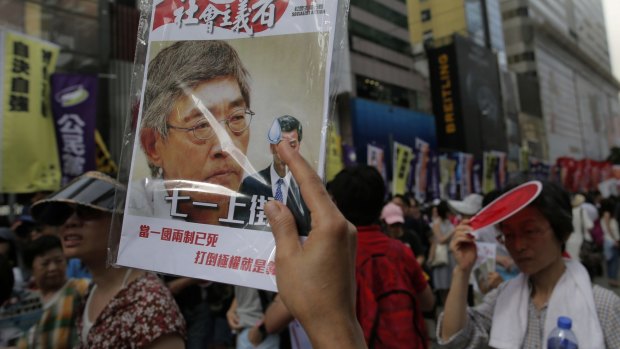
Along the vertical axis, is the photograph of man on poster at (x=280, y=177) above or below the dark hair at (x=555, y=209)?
above

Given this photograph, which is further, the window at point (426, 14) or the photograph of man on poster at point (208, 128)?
the window at point (426, 14)

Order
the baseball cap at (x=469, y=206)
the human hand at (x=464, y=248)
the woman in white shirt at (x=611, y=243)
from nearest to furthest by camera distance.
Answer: the human hand at (x=464, y=248) < the baseball cap at (x=469, y=206) < the woman in white shirt at (x=611, y=243)

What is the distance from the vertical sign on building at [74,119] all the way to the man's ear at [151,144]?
5.02 m

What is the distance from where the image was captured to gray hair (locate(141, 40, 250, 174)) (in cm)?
96

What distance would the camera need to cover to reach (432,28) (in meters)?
26.3

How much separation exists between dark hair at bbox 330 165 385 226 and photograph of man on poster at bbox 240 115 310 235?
3.20 ft

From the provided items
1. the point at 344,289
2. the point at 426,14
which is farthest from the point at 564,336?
the point at 426,14

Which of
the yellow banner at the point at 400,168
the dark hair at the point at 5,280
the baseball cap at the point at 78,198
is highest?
the yellow banner at the point at 400,168

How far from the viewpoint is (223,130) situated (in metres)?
0.92

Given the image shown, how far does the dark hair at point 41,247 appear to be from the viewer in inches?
98.0

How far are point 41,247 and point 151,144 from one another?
2025 mm


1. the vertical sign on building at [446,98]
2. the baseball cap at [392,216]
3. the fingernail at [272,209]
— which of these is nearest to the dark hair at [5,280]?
the fingernail at [272,209]

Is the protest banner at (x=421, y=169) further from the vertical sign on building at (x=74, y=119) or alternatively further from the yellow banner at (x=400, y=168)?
the vertical sign on building at (x=74, y=119)

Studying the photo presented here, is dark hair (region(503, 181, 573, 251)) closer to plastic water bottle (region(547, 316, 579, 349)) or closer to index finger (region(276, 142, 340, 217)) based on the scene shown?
plastic water bottle (region(547, 316, 579, 349))
